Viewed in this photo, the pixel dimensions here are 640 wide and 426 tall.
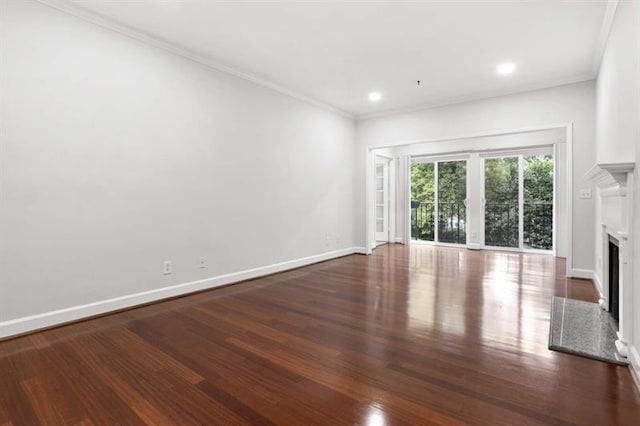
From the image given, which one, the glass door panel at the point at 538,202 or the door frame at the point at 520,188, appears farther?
the glass door panel at the point at 538,202

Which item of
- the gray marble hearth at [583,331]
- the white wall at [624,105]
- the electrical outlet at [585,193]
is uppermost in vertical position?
the white wall at [624,105]

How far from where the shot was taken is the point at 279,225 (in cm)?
487

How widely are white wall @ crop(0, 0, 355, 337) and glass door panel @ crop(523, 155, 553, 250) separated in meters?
5.33

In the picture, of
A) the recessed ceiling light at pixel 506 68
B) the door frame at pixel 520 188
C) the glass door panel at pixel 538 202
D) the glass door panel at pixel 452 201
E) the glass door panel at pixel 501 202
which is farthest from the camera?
the glass door panel at pixel 452 201

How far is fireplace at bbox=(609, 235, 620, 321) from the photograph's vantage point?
2871mm

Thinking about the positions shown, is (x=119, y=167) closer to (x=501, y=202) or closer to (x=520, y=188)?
(x=501, y=202)

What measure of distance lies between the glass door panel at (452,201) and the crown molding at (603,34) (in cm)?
353

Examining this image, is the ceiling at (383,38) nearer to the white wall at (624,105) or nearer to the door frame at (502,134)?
the white wall at (624,105)

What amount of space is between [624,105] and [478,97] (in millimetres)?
2872

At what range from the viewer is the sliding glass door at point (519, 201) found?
6.78 metres

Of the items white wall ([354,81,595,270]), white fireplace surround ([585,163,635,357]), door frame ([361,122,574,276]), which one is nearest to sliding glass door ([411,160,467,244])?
door frame ([361,122,574,276])

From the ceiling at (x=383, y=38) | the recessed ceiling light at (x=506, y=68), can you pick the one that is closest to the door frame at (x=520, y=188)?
the ceiling at (x=383, y=38)

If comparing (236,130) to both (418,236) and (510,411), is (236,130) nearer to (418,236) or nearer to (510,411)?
(510,411)

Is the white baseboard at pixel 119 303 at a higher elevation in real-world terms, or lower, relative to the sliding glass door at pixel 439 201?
lower
